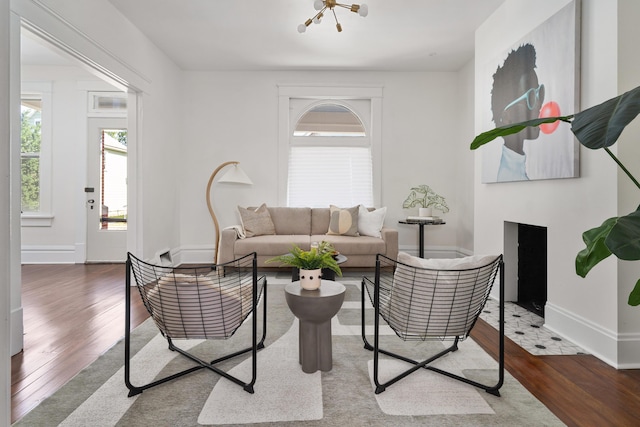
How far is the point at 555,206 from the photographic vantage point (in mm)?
2766

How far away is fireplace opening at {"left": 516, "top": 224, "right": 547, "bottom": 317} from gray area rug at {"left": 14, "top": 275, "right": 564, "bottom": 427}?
150 cm

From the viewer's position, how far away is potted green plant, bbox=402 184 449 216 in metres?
5.30

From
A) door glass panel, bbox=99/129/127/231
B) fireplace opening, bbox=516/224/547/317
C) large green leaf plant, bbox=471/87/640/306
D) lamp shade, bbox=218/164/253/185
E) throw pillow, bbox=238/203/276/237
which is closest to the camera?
large green leaf plant, bbox=471/87/640/306

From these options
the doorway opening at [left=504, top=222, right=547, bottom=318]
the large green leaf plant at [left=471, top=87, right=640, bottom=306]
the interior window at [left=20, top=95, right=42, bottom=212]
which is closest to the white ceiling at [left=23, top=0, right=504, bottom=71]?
the interior window at [left=20, top=95, right=42, bottom=212]

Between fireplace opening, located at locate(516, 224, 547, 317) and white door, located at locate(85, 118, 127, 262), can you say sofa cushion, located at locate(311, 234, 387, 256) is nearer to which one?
fireplace opening, located at locate(516, 224, 547, 317)

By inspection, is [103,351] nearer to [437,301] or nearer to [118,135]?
[437,301]

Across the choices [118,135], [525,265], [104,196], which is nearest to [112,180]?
[104,196]

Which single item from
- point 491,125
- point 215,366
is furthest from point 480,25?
point 215,366

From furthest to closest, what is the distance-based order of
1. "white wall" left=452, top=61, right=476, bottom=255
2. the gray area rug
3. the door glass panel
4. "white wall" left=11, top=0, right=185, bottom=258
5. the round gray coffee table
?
the door glass panel < "white wall" left=452, top=61, right=476, bottom=255 < "white wall" left=11, top=0, right=185, bottom=258 < the round gray coffee table < the gray area rug

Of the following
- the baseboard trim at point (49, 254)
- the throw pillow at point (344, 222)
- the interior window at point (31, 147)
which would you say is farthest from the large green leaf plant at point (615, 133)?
the interior window at point (31, 147)

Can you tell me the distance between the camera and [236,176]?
5297 millimetres

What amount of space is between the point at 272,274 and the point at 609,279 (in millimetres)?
3604

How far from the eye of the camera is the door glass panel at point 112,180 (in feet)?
18.3

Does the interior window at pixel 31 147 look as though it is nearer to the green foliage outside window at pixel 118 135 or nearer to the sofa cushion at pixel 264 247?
the green foliage outside window at pixel 118 135
